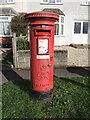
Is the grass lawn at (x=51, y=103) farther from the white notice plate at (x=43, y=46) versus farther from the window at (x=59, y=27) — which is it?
the window at (x=59, y=27)

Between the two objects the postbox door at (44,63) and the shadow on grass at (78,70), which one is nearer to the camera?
the postbox door at (44,63)

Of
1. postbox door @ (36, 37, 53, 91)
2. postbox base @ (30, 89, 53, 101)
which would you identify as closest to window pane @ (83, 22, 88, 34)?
postbox door @ (36, 37, 53, 91)

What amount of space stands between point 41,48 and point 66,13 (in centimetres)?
1242

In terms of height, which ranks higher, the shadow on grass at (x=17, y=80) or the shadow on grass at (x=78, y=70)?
the shadow on grass at (x=78, y=70)

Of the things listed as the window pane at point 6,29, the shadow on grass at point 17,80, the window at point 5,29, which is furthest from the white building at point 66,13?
the shadow on grass at point 17,80

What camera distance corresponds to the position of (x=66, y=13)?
46.5ft

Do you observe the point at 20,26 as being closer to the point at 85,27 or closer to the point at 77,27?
the point at 77,27

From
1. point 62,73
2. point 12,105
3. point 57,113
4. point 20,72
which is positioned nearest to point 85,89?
point 57,113

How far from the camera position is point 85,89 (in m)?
3.82

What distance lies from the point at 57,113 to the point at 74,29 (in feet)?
44.1

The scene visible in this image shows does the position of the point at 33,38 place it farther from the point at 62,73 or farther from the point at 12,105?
the point at 62,73

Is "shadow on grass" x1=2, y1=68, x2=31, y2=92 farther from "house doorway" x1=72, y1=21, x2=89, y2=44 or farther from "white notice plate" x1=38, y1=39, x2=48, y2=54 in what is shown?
"house doorway" x1=72, y1=21, x2=89, y2=44

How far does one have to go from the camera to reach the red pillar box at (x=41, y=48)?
9.37 ft

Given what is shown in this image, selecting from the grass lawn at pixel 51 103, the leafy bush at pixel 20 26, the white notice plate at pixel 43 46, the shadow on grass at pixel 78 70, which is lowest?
the grass lawn at pixel 51 103
